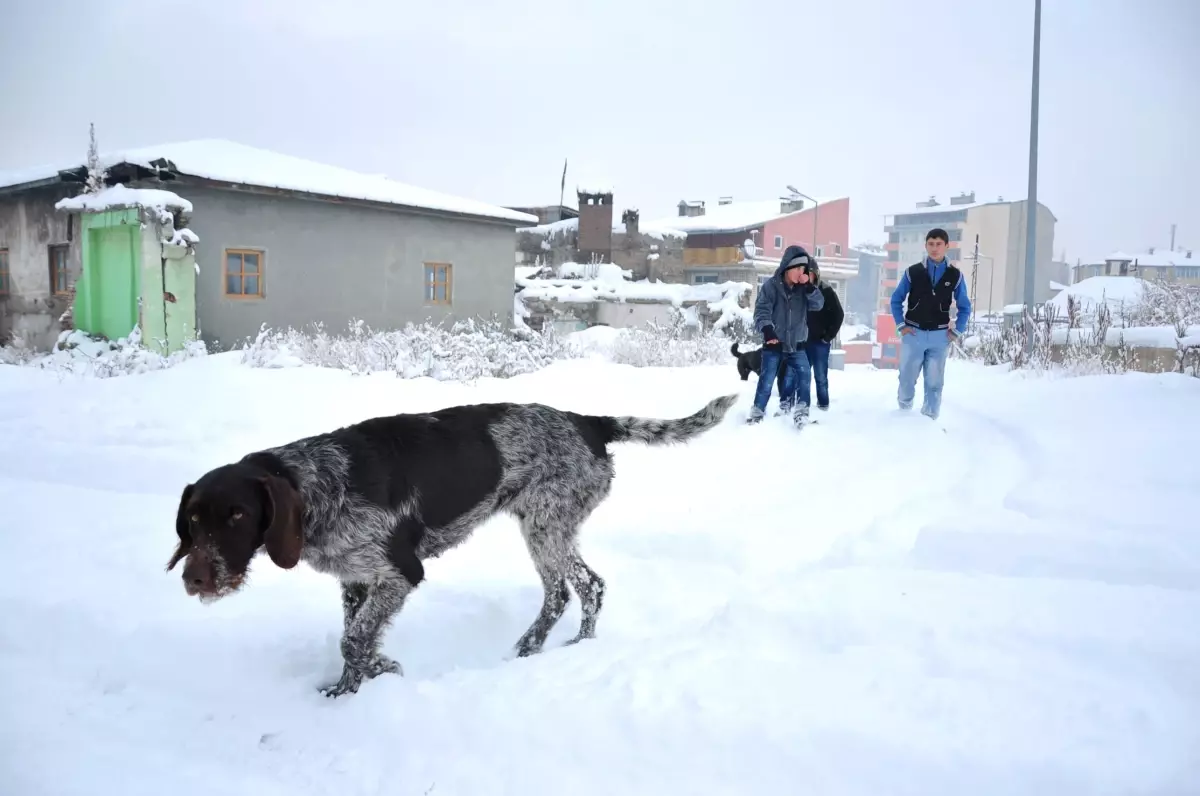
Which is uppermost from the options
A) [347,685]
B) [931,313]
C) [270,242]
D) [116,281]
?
[270,242]

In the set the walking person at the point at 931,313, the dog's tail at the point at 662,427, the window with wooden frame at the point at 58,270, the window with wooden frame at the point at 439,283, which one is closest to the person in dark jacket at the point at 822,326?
the walking person at the point at 931,313

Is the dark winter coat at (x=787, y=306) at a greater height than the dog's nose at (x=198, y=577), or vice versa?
the dark winter coat at (x=787, y=306)

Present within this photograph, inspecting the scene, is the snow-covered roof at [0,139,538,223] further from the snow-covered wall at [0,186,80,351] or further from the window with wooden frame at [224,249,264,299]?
the window with wooden frame at [224,249,264,299]

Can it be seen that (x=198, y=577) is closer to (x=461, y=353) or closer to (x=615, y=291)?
(x=461, y=353)

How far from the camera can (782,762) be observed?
7.91 feet

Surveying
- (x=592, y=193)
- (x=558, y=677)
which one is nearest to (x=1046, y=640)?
(x=558, y=677)

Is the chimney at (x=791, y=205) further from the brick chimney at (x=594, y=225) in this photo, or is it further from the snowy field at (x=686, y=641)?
the snowy field at (x=686, y=641)

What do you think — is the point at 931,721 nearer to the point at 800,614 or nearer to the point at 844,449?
the point at 800,614

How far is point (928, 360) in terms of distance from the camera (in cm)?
747


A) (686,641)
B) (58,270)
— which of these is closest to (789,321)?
(686,641)

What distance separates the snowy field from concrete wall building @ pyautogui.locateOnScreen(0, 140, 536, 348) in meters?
7.51

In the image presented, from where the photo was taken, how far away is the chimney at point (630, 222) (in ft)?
98.5

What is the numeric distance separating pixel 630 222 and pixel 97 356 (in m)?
20.9

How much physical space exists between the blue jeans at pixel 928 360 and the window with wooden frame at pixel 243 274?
437 inches
